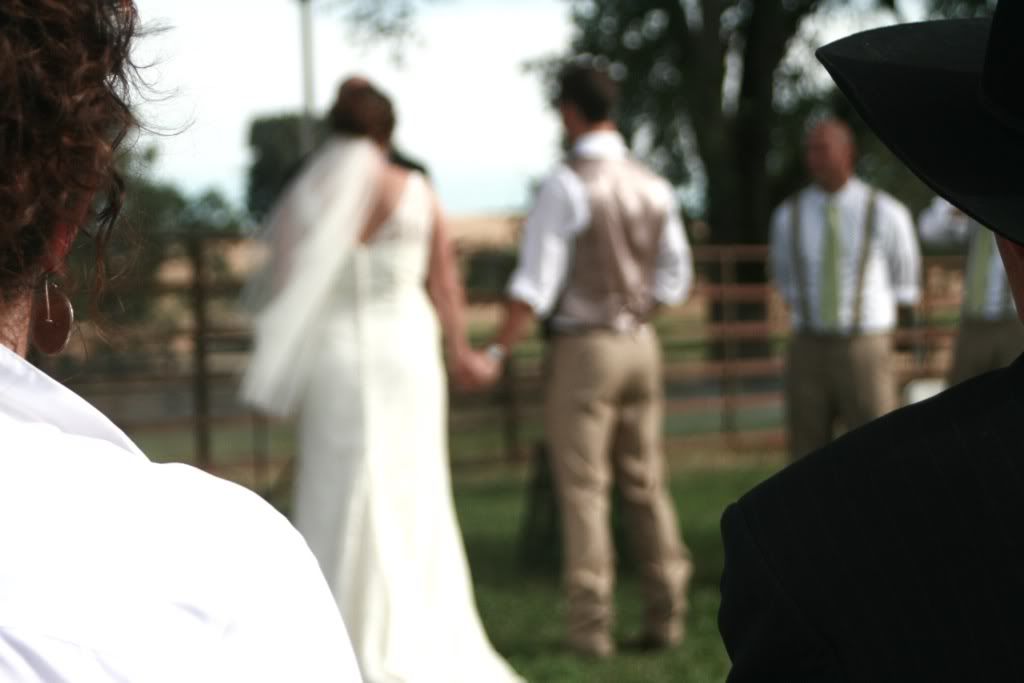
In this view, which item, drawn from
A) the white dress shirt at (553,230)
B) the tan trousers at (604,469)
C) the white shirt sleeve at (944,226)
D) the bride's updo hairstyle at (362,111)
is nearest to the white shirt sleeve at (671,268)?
the tan trousers at (604,469)

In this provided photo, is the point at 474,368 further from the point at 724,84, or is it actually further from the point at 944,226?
the point at 724,84

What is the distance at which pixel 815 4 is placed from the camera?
27.0m

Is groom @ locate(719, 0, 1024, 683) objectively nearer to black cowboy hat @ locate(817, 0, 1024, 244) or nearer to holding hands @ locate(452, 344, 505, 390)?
Answer: black cowboy hat @ locate(817, 0, 1024, 244)

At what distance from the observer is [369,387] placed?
17.8ft

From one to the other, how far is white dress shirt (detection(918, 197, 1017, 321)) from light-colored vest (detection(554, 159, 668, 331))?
132cm

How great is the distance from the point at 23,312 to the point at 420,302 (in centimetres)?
437

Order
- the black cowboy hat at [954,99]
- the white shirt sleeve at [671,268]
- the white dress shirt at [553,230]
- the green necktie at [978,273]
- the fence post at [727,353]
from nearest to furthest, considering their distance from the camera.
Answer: the black cowboy hat at [954,99]
the white dress shirt at [553,230]
the white shirt sleeve at [671,268]
the green necktie at [978,273]
the fence post at [727,353]

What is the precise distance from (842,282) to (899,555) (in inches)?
217

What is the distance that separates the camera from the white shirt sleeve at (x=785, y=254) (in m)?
6.57

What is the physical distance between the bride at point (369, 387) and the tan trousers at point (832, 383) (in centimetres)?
175

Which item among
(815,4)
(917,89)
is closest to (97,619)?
(917,89)

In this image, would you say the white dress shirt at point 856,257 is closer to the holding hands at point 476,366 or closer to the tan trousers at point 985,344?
the tan trousers at point 985,344

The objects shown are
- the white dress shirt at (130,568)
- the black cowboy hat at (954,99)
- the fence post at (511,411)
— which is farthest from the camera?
the fence post at (511,411)

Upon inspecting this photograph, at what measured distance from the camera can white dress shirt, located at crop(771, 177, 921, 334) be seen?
21.1ft
